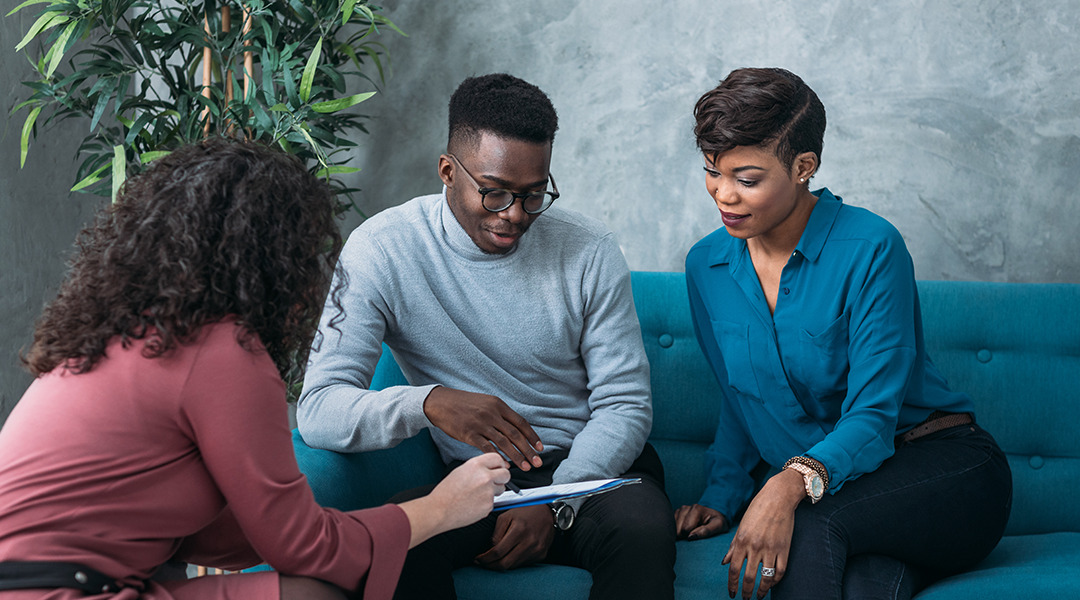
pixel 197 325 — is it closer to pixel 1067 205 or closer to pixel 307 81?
pixel 307 81

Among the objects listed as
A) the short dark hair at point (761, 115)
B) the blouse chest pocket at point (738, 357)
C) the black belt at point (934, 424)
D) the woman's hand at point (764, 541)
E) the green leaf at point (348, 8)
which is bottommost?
the woman's hand at point (764, 541)

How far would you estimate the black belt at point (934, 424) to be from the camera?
1.58 m

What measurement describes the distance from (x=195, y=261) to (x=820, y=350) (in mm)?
1058

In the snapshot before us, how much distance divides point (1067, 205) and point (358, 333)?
5.71 feet

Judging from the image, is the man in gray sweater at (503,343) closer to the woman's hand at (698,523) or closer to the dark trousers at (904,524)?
the woman's hand at (698,523)

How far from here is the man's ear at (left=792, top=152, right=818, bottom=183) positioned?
158 cm

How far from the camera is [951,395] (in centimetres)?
161

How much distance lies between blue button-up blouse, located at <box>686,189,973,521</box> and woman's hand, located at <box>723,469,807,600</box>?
0.35 feet

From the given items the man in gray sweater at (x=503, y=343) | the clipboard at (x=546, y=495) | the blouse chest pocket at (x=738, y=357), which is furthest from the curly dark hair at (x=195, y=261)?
the blouse chest pocket at (x=738, y=357)

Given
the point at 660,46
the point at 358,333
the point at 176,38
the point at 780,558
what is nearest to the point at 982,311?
the point at 780,558

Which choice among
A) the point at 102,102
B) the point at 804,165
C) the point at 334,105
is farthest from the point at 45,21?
the point at 804,165

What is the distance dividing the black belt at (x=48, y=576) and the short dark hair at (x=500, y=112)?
987 millimetres

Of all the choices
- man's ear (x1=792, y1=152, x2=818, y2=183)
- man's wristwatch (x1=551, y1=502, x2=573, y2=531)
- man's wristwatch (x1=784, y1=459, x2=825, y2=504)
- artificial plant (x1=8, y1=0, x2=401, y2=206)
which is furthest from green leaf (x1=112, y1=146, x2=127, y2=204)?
man's wristwatch (x1=784, y1=459, x2=825, y2=504)

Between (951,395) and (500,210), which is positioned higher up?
(500,210)
